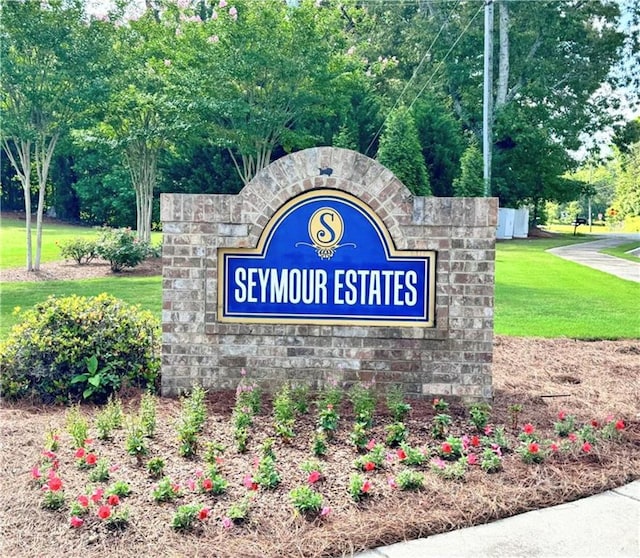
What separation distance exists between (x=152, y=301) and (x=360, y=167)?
5955 mm

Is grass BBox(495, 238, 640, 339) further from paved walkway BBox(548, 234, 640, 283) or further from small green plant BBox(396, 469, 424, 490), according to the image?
small green plant BBox(396, 469, 424, 490)

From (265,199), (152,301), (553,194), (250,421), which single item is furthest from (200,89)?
(553,194)

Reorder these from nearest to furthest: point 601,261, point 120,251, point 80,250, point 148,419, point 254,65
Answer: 1. point 148,419
2. point 120,251
3. point 80,250
4. point 254,65
5. point 601,261

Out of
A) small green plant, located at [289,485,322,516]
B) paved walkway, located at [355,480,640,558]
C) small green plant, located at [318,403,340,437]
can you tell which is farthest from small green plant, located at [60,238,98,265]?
paved walkway, located at [355,480,640,558]

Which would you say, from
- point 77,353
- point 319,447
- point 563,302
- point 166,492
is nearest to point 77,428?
point 166,492

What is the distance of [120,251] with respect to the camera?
1405 centimetres

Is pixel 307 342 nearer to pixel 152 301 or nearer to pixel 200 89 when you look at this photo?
pixel 152 301

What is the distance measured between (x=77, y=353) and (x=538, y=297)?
837cm

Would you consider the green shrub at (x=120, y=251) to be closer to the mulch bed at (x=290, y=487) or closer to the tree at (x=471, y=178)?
the mulch bed at (x=290, y=487)

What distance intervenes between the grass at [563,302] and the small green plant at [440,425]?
13.7 feet

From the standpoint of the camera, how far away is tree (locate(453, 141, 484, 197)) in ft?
78.1

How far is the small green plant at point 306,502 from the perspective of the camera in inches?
125

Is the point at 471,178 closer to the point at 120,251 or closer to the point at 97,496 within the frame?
the point at 120,251

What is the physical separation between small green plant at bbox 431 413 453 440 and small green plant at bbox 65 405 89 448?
2.07 meters
